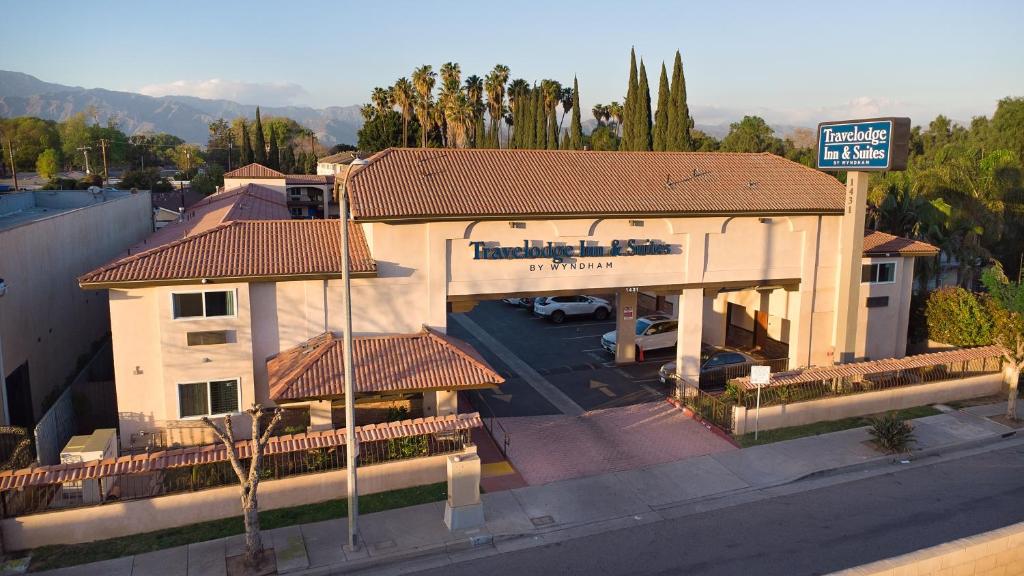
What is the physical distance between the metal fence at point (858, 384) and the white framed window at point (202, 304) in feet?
51.6

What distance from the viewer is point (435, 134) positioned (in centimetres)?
9038

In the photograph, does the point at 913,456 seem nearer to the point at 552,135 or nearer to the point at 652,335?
the point at 652,335

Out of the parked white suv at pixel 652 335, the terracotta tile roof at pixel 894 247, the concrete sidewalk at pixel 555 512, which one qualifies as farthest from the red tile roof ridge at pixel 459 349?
the terracotta tile roof at pixel 894 247

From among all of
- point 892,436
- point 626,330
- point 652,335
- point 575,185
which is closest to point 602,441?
point 892,436

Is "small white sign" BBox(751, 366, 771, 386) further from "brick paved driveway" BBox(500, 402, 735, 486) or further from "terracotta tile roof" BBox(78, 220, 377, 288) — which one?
"terracotta tile roof" BBox(78, 220, 377, 288)

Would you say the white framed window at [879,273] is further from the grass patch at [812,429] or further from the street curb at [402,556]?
the street curb at [402,556]

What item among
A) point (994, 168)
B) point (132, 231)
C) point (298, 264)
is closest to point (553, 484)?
point (298, 264)

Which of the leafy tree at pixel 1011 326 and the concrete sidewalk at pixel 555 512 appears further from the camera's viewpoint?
the leafy tree at pixel 1011 326

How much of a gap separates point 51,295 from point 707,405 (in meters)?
22.2

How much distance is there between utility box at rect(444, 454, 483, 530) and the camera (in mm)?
16000

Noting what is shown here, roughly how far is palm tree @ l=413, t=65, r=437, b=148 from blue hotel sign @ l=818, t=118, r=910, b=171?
60977 millimetres

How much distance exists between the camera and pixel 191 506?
15.9 m

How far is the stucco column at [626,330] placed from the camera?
96.8ft

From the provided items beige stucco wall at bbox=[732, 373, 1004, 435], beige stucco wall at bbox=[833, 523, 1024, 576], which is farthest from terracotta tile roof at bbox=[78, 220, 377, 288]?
beige stucco wall at bbox=[833, 523, 1024, 576]
